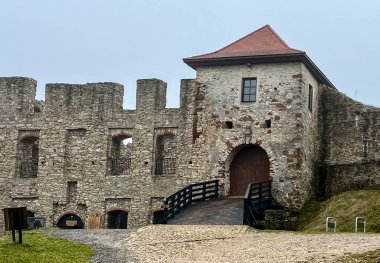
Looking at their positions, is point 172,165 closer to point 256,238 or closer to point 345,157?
point 345,157

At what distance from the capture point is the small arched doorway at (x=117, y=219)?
3650 centimetres

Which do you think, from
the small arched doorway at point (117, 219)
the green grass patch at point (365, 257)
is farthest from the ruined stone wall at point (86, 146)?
the green grass patch at point (365, 257)

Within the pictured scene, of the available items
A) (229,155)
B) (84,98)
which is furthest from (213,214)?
(84,98)

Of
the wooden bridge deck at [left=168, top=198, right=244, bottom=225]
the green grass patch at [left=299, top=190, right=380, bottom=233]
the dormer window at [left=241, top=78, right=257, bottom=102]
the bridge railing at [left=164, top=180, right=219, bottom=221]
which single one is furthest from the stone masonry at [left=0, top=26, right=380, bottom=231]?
the wooden bridge deck at [left=168, top=198, right=244, bottom=225]

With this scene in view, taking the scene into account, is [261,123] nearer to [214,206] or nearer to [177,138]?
[214,206]

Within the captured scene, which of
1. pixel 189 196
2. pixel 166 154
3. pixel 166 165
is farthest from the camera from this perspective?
pixel 166 154

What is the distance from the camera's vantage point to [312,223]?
29.8 metres

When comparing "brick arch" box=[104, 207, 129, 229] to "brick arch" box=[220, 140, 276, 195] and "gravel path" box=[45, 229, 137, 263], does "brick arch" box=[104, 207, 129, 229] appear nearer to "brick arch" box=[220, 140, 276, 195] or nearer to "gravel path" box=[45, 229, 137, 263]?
"brick arch" box=[220, 140, 276, 195]

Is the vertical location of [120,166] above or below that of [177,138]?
below

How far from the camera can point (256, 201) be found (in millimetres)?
30375

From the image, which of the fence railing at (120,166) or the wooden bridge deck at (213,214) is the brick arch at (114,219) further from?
the wooden bridge deck at (213,214)

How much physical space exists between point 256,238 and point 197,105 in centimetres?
1012

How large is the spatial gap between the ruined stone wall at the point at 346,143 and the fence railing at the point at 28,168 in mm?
12806

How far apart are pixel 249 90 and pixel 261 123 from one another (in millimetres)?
1449
